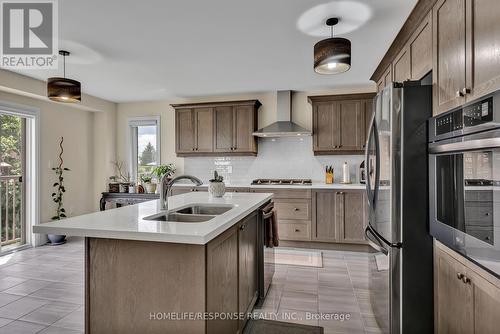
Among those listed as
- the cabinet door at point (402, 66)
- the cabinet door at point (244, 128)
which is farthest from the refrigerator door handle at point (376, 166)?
the cabinet door at point (244, 128)

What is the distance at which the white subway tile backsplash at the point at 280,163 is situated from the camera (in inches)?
188

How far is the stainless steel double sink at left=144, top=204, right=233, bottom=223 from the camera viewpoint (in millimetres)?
1934

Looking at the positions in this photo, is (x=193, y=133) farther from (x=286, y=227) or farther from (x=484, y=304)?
(x=484, y=304)

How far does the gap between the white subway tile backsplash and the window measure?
107 centimetres

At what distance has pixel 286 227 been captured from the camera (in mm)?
4324

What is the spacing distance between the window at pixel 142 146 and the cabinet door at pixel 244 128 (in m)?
1.76

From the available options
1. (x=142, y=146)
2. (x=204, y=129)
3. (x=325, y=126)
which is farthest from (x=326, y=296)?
(x=142, y=146)

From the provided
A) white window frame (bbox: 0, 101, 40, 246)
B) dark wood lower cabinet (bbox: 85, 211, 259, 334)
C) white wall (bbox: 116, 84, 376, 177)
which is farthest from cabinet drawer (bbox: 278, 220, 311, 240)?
white window frame (bbox: 0, 101, 40, 246)

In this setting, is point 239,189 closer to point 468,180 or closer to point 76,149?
point 76,149

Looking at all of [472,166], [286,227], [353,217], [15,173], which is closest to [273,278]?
[286,227]

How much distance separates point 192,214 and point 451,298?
5.65 ft

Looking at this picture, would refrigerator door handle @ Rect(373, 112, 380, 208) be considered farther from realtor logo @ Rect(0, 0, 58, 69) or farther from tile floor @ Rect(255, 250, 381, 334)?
realtor logo @ Rect(0, 0, 58, 69)

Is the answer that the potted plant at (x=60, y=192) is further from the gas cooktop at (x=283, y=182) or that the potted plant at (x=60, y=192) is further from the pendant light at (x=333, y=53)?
the pendant light at (x=333, y=53)

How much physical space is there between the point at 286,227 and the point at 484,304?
3.12 meters
